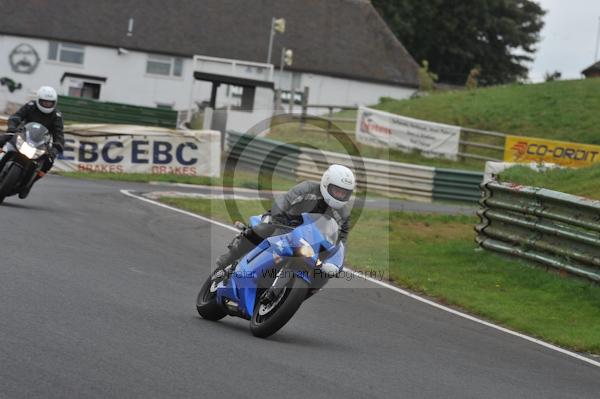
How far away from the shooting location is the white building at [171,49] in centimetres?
6231

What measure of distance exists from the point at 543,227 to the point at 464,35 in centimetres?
7096

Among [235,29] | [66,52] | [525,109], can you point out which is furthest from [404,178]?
[66,52]

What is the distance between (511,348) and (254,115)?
33941 millimetres

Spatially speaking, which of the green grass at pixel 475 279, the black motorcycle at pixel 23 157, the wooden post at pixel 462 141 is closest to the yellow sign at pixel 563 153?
the wooden post at pixel 462 141

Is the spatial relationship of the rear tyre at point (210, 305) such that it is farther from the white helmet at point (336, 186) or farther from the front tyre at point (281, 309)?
the white helmet at point (336, 186)

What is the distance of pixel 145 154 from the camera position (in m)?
28.7

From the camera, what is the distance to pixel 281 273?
29.3ft

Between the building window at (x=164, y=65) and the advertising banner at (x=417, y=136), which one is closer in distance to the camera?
Answer: the advertising banner at (x=417, y=136)

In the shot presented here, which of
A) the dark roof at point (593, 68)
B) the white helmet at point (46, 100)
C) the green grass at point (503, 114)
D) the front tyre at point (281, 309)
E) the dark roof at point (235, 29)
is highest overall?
the dark roof at point (593, 68)

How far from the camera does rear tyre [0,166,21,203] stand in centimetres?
1588

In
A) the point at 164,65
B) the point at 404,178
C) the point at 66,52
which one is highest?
the point at 66,52

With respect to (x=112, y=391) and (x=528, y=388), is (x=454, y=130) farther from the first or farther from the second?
(x=112, y=391)

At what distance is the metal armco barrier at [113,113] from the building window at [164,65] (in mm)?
18470

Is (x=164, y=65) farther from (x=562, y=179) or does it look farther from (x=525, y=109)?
(x=562, y=179)
